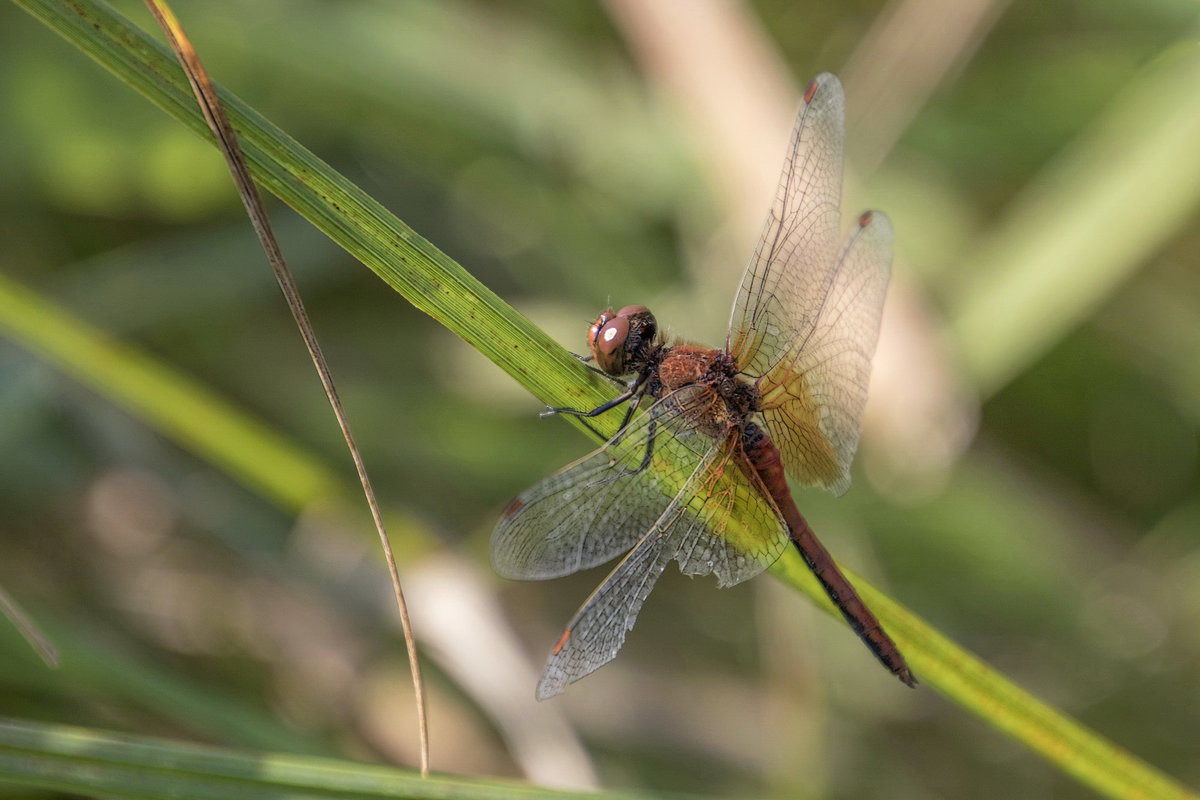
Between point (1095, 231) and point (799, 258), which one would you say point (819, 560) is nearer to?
point (799, 258)

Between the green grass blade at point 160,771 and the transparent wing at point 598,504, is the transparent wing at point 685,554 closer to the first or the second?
the transparent wing at point 598,504

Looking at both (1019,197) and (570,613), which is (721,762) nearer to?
(570,613)

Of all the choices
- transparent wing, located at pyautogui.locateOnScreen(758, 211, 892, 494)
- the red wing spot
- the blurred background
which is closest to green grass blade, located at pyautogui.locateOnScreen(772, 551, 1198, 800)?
transparent wing, located at pyautogui.locateOnScreen(758, 211, 892, 494)

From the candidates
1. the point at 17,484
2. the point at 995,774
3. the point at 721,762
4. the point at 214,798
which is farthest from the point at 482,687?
the point at 995,774

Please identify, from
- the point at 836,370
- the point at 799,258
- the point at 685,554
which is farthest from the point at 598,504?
the point at 799,258

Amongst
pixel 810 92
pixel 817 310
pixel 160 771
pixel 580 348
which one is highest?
pixel 580 348

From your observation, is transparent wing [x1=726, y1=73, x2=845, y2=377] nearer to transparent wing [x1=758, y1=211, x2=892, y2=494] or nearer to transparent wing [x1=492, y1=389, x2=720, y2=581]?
transparent wing [x1=758, y1=211, x2=892, y2=494]
